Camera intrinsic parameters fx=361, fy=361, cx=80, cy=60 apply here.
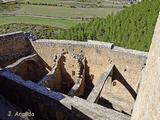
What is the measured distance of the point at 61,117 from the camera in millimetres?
14023

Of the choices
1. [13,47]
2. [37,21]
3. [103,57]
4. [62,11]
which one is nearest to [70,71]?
[103,57]

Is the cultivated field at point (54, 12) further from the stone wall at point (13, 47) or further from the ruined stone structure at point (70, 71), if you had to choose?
the ruined stone structure at point (70, 71)

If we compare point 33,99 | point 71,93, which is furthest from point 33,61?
point 33,99

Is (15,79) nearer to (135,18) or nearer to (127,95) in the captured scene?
(127,95)

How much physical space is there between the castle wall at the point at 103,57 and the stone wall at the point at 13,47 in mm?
560

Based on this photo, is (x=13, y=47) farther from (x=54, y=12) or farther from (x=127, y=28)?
(x=54, y=12)

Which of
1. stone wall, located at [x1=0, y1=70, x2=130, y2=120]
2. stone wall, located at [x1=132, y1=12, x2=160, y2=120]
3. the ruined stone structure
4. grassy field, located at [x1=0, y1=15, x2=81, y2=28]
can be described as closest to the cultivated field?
grassy field, located at [x1=0, y1=15, x2=81, y2=28]

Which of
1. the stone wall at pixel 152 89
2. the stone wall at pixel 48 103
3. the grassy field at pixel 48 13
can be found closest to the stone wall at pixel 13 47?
the stone wall at pixel 48 103

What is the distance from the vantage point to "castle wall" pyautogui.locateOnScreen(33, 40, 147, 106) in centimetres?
1698

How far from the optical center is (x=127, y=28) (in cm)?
2612

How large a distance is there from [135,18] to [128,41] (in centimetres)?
294

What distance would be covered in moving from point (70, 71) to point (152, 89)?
1203cm

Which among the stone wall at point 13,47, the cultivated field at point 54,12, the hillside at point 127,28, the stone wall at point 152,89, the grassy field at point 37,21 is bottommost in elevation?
the grassy field at point 37,21

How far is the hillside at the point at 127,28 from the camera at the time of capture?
966 inches
